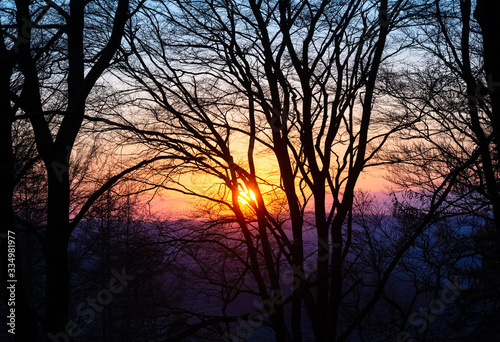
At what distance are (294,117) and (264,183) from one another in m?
1.09

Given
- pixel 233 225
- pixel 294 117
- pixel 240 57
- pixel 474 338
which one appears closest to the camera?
pixel 240 57

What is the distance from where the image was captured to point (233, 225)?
788cm

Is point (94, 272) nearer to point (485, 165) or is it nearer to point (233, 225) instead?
point (233, 225)

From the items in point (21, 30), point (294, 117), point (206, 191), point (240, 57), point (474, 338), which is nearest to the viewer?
point (21, 30)

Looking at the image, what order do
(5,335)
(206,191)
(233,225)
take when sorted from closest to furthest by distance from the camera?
(206,191)
(233,225)
(5,335)

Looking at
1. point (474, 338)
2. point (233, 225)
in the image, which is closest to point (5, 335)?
point (233, 225)

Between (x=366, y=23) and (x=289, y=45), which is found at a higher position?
(x=366, y=23)

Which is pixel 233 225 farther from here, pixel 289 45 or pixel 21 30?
pixel 21 30

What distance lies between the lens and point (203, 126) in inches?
235

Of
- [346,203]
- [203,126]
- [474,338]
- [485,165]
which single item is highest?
[203,126]

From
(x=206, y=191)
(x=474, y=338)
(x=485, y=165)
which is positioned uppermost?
(x=206, y=191)

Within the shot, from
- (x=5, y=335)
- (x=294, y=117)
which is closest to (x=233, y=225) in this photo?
(x=294, y=117)

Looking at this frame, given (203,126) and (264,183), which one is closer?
(203,126)

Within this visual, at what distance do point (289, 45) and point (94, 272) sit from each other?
14.4 meters
